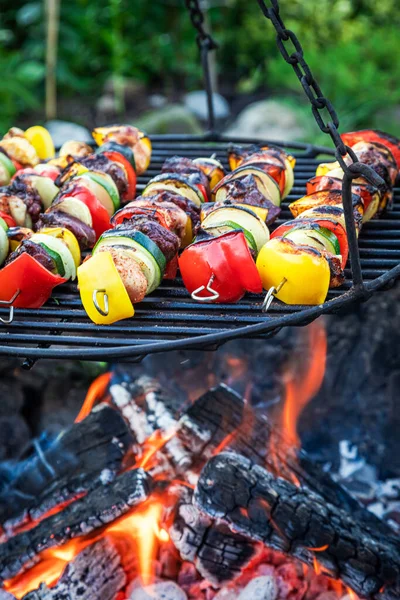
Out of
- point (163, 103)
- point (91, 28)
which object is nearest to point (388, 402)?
point (163, 103)

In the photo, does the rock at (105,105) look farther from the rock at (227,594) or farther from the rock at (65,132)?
the rock at (227,594)

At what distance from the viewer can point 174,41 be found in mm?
11203

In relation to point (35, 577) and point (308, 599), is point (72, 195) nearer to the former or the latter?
point (35, 577)

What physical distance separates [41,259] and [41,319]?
→ 0.21m

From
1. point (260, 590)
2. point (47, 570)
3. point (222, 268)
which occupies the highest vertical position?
point (222, 268)

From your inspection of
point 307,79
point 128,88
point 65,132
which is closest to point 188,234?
point 307,79

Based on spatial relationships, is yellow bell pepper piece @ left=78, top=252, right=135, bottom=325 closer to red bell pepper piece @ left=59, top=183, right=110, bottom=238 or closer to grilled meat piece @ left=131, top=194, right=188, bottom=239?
grilled meat piece @ left=131, top=194, right=188, bottom=239

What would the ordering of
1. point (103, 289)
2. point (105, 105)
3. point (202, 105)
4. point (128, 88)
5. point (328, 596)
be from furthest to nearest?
point (128, 88), point (105, 105), point (202, 105), point (328, 596), point (103, 289)

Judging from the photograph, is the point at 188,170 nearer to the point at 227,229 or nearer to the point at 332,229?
the point at 227,229

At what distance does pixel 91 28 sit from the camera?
36.6 ft

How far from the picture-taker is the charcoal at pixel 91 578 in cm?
259

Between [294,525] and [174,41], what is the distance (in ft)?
32.6

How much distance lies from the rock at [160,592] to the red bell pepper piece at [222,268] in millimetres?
1199

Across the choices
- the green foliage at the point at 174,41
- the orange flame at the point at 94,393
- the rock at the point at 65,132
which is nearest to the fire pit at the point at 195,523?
the orange flame at the point at 94,393
